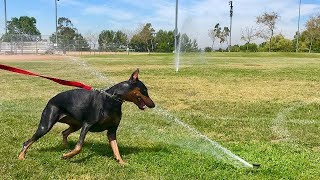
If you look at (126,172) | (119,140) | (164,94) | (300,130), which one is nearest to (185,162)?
(126,172)

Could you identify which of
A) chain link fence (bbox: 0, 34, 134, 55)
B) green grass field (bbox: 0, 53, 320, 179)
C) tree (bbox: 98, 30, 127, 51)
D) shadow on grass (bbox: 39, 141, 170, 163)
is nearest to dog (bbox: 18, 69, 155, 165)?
green grass field (bbox: 0, 53, 320, 179)

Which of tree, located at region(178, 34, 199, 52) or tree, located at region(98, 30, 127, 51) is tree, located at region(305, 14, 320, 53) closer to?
tree, located at region(98, 30, 127, 51)

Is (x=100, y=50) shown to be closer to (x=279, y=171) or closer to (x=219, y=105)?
(x=219, y=105)

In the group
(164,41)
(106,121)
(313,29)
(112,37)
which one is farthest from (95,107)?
(112,37)

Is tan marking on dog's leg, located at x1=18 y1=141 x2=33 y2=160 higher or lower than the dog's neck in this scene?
lower

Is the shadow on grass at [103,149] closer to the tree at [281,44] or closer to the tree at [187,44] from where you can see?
the tree at [187,44]

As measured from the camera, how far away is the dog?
581 cm

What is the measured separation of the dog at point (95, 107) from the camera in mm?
5809

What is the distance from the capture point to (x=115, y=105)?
5.82 metres

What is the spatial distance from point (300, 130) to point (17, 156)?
5.41m

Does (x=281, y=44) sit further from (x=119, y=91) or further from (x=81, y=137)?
(x=81, y=137)

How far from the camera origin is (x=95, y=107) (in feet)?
19.3

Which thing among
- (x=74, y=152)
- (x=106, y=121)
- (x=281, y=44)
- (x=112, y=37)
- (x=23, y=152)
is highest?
(x=112, y=37)

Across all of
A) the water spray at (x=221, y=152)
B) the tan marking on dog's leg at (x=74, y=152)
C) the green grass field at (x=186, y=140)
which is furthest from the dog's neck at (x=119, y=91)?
the water spray at (x=221, y=152)
